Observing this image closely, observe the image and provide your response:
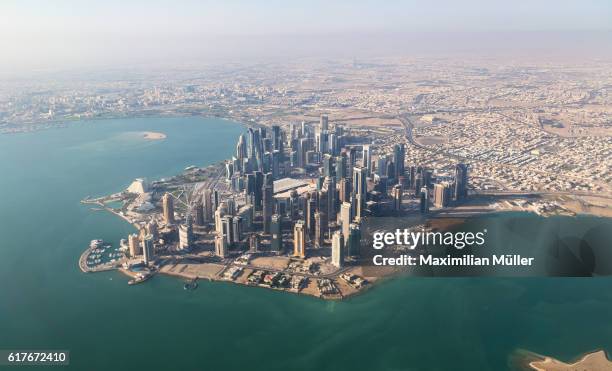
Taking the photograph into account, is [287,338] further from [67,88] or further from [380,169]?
[67,88]

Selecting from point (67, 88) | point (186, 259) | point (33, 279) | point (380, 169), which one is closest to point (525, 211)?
point (380, 169)

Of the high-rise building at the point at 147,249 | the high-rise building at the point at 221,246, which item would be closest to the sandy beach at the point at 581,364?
the high-rise building at the point at 221,246

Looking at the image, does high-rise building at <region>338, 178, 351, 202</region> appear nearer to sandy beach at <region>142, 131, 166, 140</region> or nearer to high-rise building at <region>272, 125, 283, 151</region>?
high-rise building at <region>272, 125, 283, 151</region>

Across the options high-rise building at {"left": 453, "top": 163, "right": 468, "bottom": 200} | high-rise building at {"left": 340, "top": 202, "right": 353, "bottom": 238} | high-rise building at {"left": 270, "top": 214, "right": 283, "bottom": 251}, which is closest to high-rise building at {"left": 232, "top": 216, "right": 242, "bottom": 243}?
high-rise building at {"left": 270, "top": 214, "right": 283, "bottom": 251}

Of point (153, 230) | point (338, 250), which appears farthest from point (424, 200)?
point (153, 230)

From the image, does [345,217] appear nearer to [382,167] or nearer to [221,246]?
[221,246]

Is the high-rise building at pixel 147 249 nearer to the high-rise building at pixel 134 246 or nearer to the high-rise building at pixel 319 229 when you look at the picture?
the high-rise building at pixel 134 246
